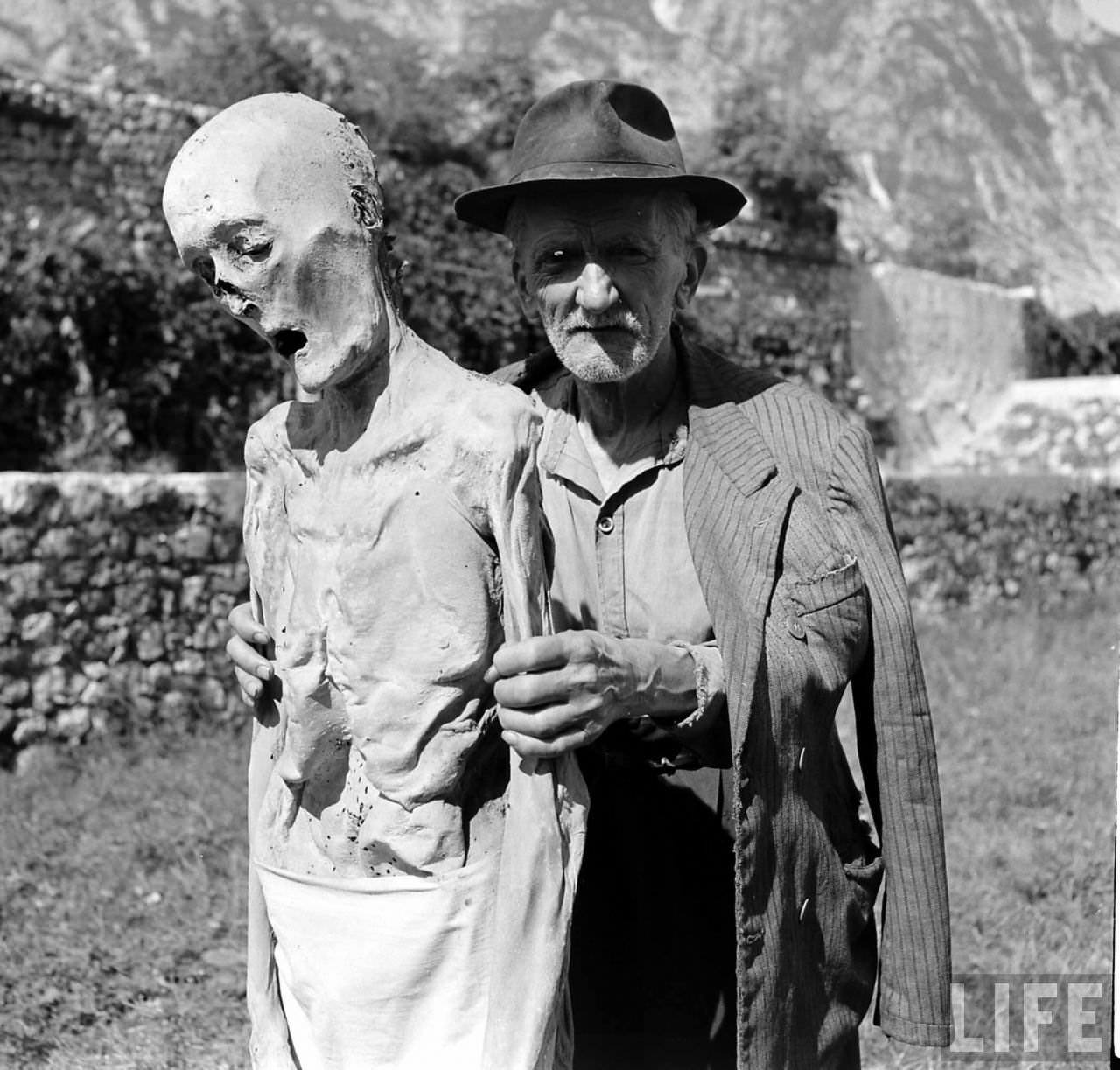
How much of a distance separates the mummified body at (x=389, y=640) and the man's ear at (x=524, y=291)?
0.41m

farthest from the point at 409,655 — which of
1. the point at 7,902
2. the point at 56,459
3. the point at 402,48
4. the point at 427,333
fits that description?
the point at 402,48

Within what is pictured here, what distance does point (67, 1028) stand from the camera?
3883 mm

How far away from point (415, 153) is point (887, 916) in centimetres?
850

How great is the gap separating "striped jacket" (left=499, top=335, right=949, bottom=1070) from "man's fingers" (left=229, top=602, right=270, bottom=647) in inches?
23.9

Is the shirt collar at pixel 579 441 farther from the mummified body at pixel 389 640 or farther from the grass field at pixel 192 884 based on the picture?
the grass field at pixel 192 884

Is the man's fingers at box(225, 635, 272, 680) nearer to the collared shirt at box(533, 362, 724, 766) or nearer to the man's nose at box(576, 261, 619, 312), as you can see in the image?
the collared shirt at box(533, 362, 724, 766)

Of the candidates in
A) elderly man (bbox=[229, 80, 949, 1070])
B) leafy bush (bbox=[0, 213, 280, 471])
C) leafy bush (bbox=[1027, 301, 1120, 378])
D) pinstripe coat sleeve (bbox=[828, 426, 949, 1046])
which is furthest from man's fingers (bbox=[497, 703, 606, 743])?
leafy bush (bbox=[1027, 301, 1120, 378])

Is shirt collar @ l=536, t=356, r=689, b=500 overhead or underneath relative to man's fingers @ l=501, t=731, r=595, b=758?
overhead

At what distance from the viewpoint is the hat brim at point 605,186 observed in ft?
5.98

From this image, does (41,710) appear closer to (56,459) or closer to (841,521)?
(56,459)

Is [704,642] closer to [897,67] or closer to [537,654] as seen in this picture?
[537,654]

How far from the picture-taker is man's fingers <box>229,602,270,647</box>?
1.72 m

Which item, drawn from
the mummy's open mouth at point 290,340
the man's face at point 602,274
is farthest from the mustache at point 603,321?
the mummy's open mouth at point 290,340

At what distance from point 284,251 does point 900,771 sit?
1.19m
